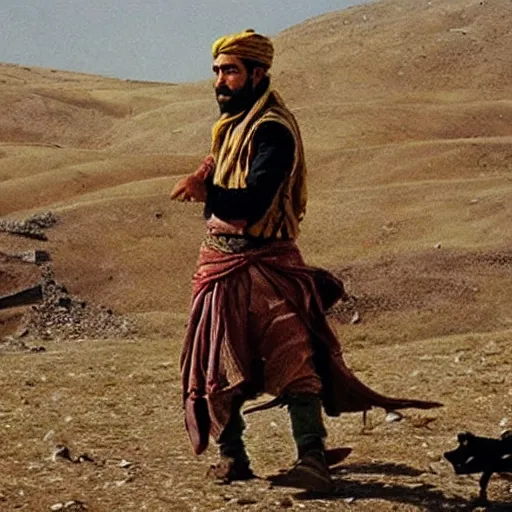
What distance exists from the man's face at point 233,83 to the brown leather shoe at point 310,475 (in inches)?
63.2

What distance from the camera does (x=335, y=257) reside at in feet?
57.2

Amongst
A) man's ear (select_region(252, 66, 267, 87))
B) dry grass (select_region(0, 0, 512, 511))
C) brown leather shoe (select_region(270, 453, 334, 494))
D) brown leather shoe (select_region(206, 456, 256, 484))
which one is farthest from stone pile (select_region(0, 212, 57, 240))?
brown leather shoe (select_region(270, 453, 334, 494))

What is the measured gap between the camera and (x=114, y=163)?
27422 mm

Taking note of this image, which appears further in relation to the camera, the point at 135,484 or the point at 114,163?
the point at 114,163

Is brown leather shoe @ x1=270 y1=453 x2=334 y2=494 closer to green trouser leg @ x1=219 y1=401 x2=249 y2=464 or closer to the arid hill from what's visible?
green trouser leg @ x1=219 y1=401 x2=249 y2=464

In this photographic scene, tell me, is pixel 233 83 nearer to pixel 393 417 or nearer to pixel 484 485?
pixel 484 485

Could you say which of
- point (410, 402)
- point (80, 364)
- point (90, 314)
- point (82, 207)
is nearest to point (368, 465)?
point (410, 402)

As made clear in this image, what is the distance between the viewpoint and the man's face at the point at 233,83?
235 inches

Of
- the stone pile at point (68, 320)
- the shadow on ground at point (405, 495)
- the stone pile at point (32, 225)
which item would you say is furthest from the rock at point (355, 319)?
the shadow on ground at point (405, 495)

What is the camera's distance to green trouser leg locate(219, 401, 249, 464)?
19.8 feet

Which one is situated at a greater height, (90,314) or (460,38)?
(460,38)

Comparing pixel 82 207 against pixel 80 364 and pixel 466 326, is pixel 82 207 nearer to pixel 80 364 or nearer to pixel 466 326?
pixel 466 326

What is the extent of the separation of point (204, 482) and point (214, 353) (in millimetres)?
776

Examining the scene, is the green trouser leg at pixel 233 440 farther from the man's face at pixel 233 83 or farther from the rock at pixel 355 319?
the rock at pixel 355 319
